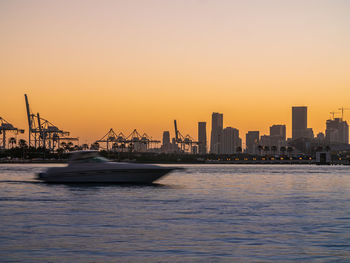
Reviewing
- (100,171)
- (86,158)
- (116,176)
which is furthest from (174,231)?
(86,158)

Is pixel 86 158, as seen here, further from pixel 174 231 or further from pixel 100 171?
pixel 174 231

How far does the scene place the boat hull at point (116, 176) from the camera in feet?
178

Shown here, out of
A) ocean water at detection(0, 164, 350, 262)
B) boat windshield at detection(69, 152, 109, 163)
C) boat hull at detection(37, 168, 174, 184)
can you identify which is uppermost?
boat windshield at detection(69, 152, 109, 163)

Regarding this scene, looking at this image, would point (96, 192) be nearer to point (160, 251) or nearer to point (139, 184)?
point (139, 184)

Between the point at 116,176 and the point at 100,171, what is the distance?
1.74 meters

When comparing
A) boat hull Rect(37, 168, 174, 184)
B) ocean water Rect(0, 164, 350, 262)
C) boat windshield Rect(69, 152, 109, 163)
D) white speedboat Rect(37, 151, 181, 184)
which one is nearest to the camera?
ocean water Rect(0, 164, 350, 262)

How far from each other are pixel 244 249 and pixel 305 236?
4.13m

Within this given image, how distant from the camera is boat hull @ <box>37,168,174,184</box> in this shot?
178 feet

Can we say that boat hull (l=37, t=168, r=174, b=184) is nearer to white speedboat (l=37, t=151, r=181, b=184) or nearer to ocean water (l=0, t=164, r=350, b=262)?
white speedboat (l=37, t=151, r=181, b=184)

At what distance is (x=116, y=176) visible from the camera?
54.3m

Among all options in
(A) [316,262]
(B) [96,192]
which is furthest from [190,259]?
(B) [96,192]

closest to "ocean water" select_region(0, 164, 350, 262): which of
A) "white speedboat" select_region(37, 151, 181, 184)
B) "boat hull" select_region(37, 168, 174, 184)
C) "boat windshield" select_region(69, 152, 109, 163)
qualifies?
"boat hull" select_region(37, 168, 174, 184)

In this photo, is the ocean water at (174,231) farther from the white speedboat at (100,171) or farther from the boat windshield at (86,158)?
the boat windshield at (86,158)

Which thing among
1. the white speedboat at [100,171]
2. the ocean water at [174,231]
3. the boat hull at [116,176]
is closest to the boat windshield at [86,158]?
the white speedboat at [100,171]
